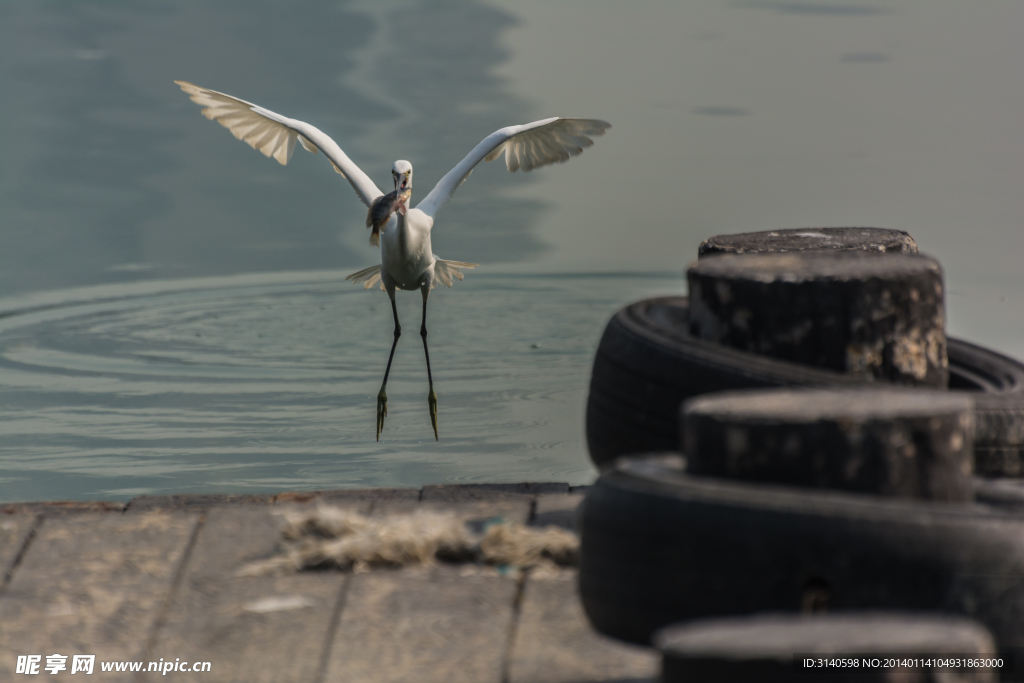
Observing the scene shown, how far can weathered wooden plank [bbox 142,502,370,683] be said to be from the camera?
8.87ft

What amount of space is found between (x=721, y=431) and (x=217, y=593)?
159cm

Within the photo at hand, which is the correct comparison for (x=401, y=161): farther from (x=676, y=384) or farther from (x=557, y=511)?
(x=676, y=384)

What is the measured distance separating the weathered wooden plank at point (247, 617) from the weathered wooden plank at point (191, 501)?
653 mm

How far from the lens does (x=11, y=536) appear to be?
142 inches

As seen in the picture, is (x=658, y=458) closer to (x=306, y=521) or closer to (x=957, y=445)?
(x=957, y=445)

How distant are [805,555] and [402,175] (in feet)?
15.9

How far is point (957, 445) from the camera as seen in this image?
2.29 meters

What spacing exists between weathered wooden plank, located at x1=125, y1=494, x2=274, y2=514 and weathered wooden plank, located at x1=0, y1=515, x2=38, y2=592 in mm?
397

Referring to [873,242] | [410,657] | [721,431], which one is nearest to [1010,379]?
[873,242]

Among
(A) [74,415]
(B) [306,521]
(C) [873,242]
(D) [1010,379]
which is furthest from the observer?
(A) [74,415]

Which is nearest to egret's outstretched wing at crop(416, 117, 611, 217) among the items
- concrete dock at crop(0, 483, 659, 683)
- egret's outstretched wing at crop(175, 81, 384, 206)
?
egret's outstretched wing at crop(175, 81, 384, 206)

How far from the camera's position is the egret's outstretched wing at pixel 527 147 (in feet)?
22.9

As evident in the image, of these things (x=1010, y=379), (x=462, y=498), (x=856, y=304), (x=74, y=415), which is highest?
(x=856, y=304)

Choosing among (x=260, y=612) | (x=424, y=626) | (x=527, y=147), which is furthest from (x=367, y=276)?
(x=424, y=626)
